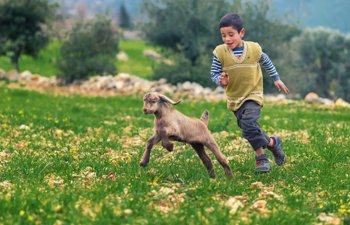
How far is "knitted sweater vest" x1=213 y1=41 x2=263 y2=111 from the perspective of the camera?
1047 cm

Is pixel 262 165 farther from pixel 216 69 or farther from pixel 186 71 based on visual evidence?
pixel 186 71

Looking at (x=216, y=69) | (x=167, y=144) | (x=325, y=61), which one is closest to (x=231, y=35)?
(x=216, y=69)

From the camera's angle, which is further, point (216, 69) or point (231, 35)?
point (216, 69)

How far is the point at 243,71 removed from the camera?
→ 10492 mm

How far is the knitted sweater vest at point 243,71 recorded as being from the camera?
10469 millimetres

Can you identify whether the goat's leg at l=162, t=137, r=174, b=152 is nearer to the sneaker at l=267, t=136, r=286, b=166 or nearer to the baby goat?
the baby goat

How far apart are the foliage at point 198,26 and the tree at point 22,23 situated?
7.79 metres

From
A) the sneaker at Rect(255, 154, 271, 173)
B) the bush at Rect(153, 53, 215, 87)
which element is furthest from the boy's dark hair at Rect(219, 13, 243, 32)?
the bush at Rect(153, 53, 215, 87)

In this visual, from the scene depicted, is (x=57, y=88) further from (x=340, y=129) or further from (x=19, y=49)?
(x=340, y=129)

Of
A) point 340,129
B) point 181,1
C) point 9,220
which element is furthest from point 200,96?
point 9,220

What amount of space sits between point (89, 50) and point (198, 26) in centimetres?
788

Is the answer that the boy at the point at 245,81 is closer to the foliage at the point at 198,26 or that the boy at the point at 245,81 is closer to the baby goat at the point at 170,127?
the baby goat at the point at 170,127

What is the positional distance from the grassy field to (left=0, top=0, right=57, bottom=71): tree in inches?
955

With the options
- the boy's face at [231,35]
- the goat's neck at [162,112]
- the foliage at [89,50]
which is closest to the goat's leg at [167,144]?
the goat's neck at [162,112]
